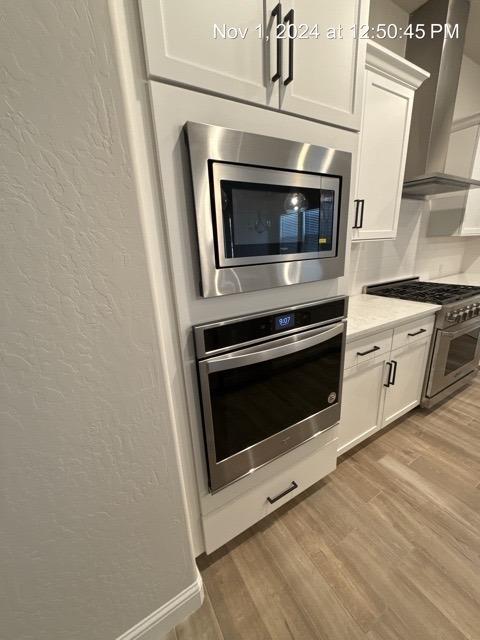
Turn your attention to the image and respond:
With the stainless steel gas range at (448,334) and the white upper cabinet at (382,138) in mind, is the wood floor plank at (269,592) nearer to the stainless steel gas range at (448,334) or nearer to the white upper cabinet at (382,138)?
the stainless steel gas range at (448,334)

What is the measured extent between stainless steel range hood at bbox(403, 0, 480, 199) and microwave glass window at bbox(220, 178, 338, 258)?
1.29 meters

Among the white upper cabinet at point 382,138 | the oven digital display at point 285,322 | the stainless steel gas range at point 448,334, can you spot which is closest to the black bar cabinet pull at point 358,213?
the white upper cabinet at point 382,138

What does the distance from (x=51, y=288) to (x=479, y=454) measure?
8.13ft

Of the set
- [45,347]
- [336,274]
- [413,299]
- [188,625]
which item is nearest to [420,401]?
[413,299]

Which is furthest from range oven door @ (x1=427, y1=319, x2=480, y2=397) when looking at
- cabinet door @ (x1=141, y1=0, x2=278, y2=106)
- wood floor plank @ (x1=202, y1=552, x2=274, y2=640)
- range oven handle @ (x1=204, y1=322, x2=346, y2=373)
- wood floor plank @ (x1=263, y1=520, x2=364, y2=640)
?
cabinet door @ (x1=141, y1=0, x2=278, y2=106)

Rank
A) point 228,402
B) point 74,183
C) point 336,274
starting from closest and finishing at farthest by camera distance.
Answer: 1. point 74,183
2. point 228,402
3. point 336,274

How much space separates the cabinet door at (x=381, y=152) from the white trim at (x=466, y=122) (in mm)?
1015

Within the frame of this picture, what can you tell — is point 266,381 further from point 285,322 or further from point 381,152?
point 381,152

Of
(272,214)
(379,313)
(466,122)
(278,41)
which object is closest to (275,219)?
(272,214)

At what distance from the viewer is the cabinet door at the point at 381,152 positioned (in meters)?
1.41

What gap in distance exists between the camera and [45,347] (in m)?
0.58

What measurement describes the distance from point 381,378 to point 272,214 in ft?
4.20

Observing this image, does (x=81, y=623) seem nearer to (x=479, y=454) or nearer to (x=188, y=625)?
(x=188, y=625)

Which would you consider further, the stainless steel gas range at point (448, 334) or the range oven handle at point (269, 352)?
the stainless steel gas range at point (448, 334)
